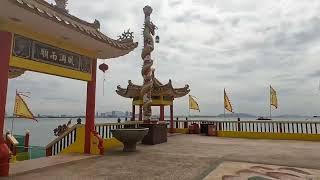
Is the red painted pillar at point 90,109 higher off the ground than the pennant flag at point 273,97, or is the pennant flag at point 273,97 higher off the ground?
the pennant flag at point 273,97

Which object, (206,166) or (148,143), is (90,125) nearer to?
(148,143)

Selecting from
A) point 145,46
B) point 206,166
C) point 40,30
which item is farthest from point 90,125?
point 145,46

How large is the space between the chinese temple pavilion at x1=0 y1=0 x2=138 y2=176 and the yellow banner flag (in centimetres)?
626

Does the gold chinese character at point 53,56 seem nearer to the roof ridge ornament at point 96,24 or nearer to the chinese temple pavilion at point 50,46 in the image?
the chinese temple pavilion at point 50,46

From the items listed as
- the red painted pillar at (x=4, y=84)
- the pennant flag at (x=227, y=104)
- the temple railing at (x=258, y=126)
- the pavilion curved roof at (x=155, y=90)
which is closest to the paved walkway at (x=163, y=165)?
the red painted pillar at (x=4, y=84)

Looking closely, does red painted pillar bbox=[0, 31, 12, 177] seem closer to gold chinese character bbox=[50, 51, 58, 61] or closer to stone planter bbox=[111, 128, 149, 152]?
gold chinese character bbox=[50, 51, 58, 61]

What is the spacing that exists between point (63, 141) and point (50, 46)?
3937 millimetres

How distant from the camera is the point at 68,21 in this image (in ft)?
26.3

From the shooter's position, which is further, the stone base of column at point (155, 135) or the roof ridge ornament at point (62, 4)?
the stone base of column at point (155, 135)

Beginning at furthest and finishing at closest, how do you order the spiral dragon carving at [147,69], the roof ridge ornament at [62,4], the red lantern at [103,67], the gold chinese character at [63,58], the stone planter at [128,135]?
the spiral dragon carving at [147,69] < the red lantern at [103,67] < the stone planter at [128,135] < the roof ridge ornament at [62,4] < the gold chinese character at [63,58]

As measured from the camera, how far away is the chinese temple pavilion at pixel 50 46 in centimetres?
666

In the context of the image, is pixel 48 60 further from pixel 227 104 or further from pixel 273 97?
pixel 273 97

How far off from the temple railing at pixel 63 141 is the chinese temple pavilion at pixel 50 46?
59cm

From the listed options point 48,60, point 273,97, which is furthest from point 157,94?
point 48,60
